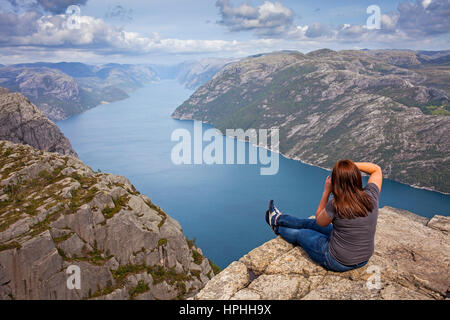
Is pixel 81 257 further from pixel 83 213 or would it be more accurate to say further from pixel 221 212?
pixel 221 212

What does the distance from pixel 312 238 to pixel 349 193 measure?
2.11 meters

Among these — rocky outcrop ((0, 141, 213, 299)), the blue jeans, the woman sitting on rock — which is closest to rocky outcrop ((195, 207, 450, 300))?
the blue jeans

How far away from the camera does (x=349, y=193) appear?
24.5ft

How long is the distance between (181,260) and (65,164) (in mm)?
35703

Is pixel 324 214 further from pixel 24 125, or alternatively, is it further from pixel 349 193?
pixel 24 125

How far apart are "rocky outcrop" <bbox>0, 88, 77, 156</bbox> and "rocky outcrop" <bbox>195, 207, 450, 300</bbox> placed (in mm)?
161982

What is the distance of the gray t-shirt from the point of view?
758cm

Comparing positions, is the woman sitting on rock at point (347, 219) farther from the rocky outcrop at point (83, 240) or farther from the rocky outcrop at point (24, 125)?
the rocky outcrop at point (24, 125)

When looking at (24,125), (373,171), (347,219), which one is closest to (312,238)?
(347,219)

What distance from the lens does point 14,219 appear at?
49625 mm

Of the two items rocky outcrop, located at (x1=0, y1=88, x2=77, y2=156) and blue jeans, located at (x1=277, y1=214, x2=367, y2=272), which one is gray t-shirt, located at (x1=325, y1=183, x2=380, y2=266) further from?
rocky outcrop, located at (x1=0, y1=88, x2=77, y2=156)
